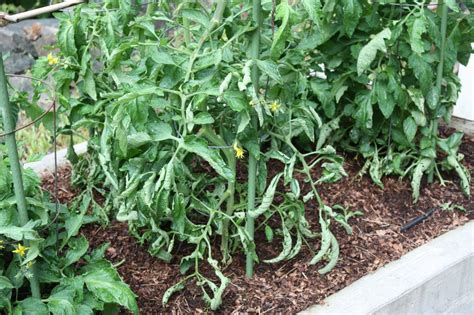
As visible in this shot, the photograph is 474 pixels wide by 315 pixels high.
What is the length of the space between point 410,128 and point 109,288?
5.36 ft

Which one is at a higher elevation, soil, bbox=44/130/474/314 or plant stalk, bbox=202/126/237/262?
plant stalk, bbox=202/126/237/262

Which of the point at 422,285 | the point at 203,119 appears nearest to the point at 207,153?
the point at 203,119

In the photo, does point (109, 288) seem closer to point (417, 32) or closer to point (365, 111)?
point (365, 111)

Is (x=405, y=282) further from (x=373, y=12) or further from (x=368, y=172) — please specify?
(x=373, y=12)

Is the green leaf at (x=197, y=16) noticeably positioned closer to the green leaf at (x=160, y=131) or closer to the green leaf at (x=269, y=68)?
the green leaf at (x=269, y=68)

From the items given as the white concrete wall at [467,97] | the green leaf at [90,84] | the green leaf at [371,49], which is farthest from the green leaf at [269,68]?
the white concrete wall at [467,97]

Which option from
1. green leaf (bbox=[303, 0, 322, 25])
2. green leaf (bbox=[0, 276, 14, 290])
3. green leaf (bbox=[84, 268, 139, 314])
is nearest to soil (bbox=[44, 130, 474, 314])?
green leaf (bbox=[84, 268, 139, 314])

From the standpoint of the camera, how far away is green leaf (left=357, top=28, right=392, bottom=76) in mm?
3084

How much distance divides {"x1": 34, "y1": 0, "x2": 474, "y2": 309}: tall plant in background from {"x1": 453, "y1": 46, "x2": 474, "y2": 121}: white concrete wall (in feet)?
2.48

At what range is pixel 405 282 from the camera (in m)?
2.92

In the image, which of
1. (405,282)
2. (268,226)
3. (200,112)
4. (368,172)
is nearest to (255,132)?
(200,112)

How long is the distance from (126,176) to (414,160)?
154 cm

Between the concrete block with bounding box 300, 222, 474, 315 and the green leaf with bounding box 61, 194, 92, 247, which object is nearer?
the green leaf with bounding box 61, 194, 92, 247

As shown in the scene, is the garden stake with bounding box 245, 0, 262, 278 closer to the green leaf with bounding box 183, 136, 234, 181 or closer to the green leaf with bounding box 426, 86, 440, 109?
the green leaf with bounding box 183, 136, 234, 181
